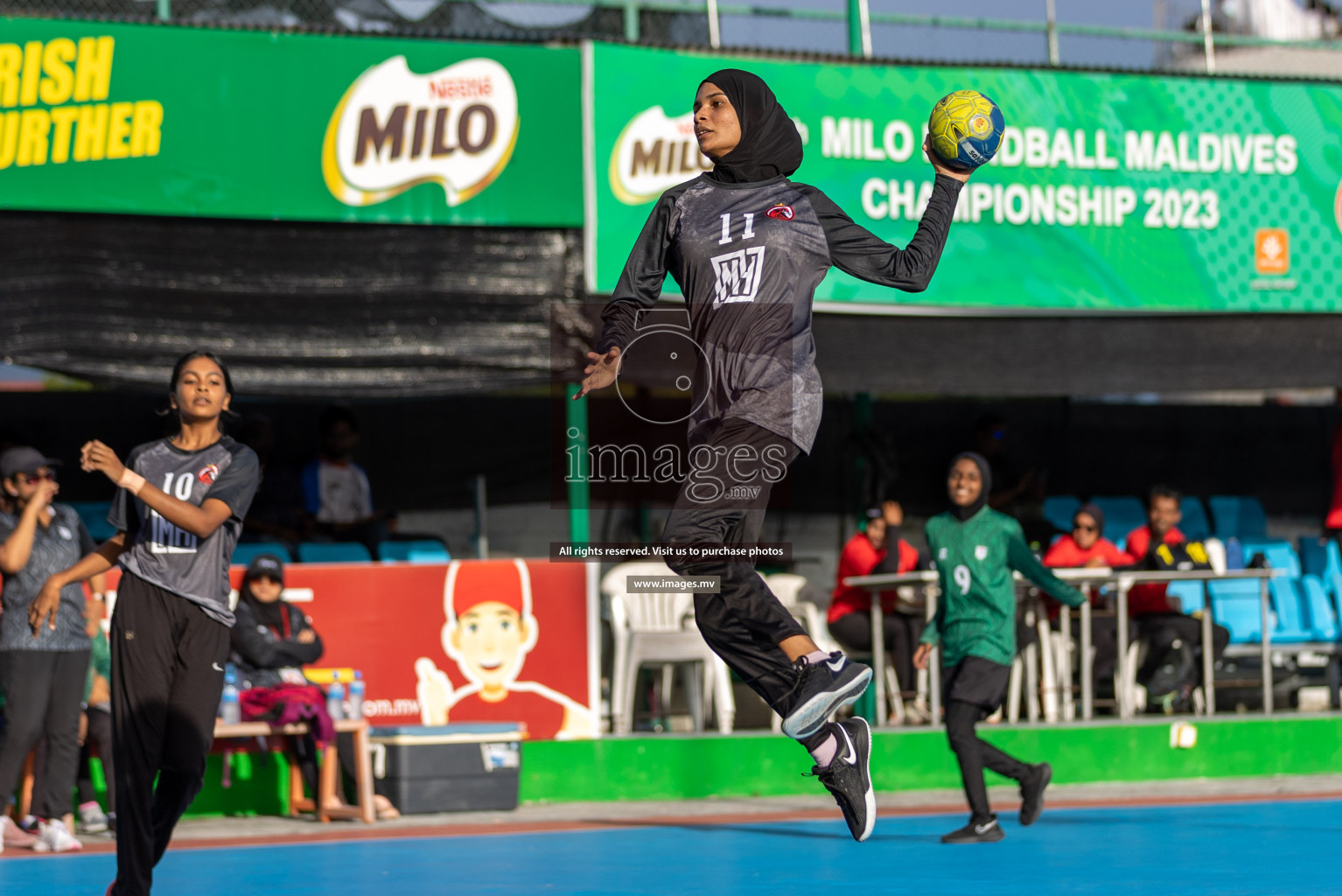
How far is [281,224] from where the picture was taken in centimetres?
1205

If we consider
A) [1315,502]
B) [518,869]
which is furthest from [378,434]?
[1315,502]

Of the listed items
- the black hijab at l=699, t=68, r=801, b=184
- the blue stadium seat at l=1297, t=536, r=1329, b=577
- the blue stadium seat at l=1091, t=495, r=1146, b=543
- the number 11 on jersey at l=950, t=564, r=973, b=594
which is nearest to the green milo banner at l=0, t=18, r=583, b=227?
the number 11 on jersey at l=950, t=564, r=973, b=594

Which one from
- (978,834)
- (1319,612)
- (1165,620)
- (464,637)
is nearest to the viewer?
(978,834)

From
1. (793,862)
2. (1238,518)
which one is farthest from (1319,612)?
(793,862)

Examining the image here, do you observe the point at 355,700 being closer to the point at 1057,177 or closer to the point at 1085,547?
the point at 1085,547

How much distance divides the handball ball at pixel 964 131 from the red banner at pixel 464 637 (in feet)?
22.6

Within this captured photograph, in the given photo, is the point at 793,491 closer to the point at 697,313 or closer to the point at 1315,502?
the point at 1315,502

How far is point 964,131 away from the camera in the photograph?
19.5 ft

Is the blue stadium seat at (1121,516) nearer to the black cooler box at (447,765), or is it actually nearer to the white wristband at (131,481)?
the black cooler box at (447,765)

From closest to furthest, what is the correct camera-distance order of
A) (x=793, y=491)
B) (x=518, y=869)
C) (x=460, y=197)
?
(x=518, y=869), (x=460, y=197), (x=793, y=491)

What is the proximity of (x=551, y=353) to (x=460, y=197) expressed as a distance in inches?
52.8

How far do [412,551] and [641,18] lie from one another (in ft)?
14.6

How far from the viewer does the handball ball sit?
5953 millimetres

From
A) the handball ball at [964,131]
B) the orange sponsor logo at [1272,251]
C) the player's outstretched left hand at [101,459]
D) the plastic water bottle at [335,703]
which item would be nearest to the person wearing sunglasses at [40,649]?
the plastic water bottle at [335,703]
